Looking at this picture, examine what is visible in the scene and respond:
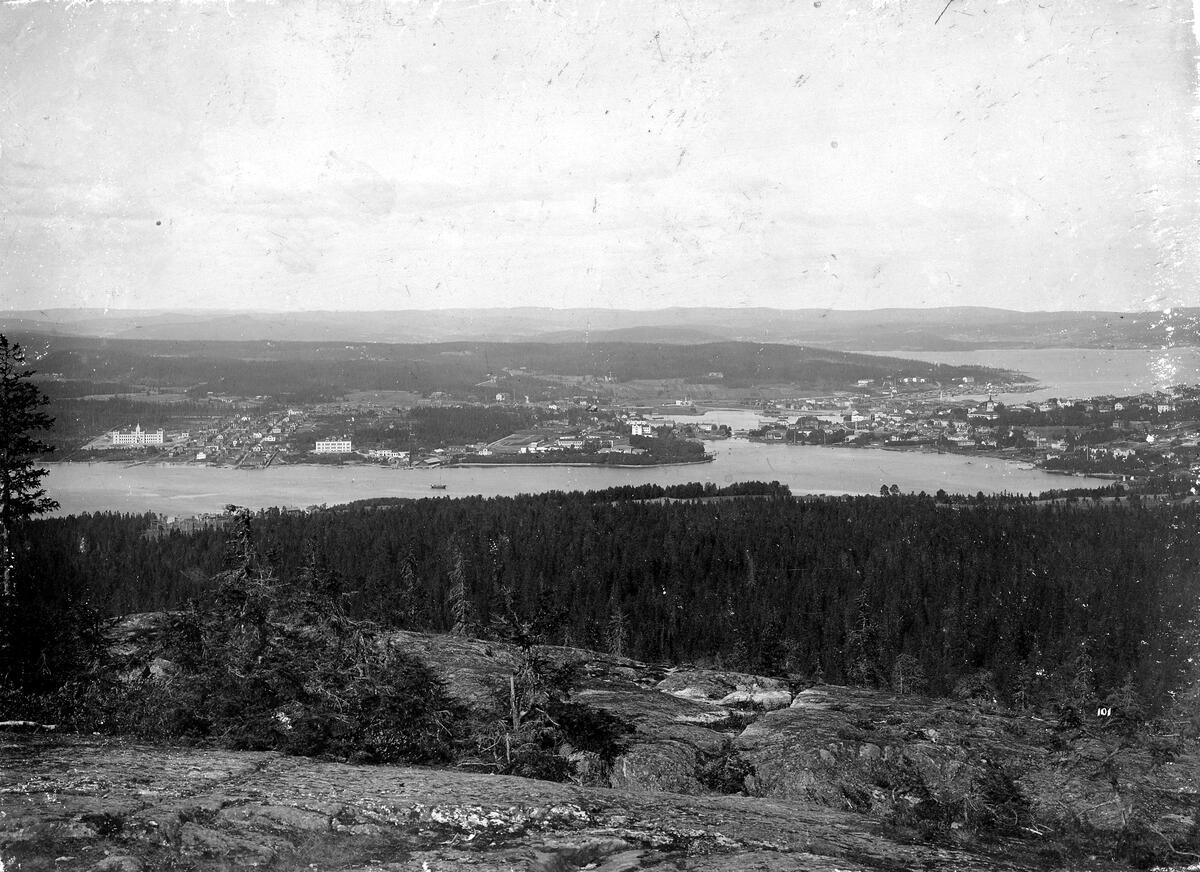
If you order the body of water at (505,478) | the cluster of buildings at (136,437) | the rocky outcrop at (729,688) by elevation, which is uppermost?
the cluster of buildings at (136,437)

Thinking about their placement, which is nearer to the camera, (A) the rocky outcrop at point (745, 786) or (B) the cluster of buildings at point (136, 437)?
(A) the rocky outcrop at point (745, 786)

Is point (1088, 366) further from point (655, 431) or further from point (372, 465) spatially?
point (372, 465)

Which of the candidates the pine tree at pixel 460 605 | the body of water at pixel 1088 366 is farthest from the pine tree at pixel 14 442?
the body of water at pixel 1088 366

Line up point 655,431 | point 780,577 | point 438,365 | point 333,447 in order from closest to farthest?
point 780,577, point 333,447, point 655,431, point 438,365

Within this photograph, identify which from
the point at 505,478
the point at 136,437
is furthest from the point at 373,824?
the point at 505,478

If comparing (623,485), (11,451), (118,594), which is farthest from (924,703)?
(623,485)

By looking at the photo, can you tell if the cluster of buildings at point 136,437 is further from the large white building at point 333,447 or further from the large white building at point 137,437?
the large white building at point 333,447

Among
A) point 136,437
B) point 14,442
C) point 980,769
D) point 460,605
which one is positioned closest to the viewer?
point 980,769
